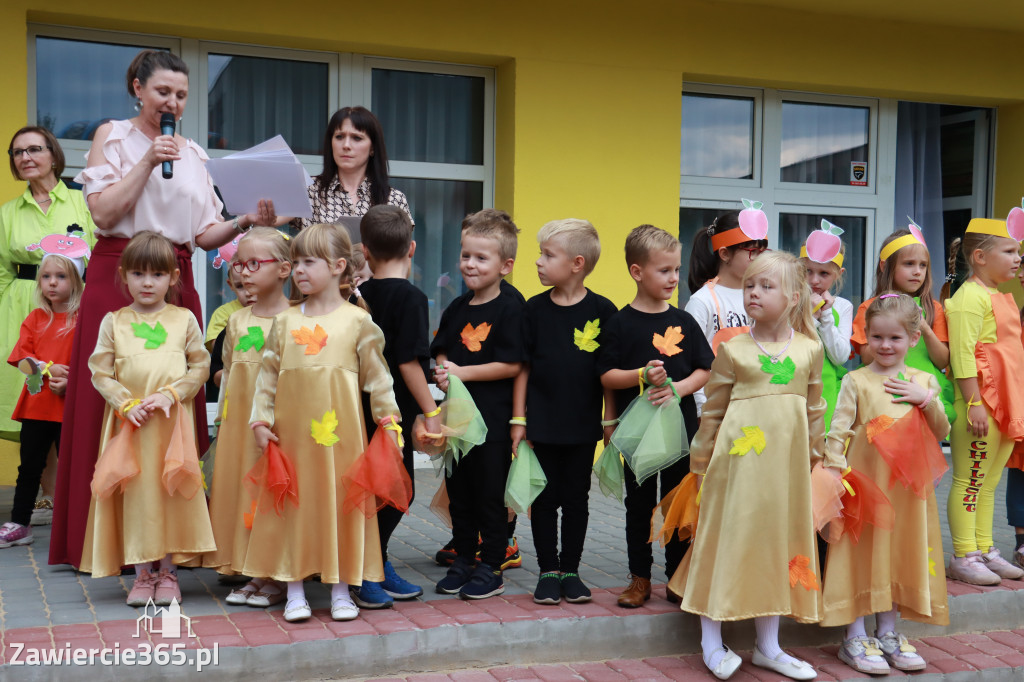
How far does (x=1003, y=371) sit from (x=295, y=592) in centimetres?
349

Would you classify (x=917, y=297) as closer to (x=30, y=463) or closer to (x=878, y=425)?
(x=878, y=425)

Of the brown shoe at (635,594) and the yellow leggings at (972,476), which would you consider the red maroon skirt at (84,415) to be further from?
the yellow leggings at (972,476)

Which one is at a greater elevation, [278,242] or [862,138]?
[862,138]

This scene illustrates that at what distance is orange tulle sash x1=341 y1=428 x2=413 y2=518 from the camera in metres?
3.91

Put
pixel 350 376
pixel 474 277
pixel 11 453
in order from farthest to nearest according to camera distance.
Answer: pixel 11 453
pixel 474 277
pixel 350 376

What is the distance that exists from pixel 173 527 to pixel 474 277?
159 centimetres

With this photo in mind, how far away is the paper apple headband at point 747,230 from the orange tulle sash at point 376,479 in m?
1.80


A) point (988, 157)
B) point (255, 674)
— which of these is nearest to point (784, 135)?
point (988, 157)

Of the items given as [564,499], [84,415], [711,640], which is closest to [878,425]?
[711,640]

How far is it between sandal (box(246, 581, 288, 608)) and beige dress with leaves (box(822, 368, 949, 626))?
2188 mm

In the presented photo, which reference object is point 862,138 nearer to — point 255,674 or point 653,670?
point 653,670

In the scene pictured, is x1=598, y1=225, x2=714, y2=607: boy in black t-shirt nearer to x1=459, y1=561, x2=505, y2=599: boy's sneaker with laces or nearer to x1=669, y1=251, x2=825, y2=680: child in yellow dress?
x1=669, y1=251, x2=825, y2=680: child in yellow dress

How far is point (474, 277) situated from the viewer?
4293 millimetres

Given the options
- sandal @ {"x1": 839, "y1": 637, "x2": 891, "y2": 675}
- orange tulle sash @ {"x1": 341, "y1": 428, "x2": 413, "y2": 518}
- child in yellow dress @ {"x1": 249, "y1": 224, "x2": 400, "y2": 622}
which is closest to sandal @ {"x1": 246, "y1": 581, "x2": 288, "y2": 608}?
child in yellow dress @ {"x1": 249, "y1": 224, "x2": 400, "y2": 622}
